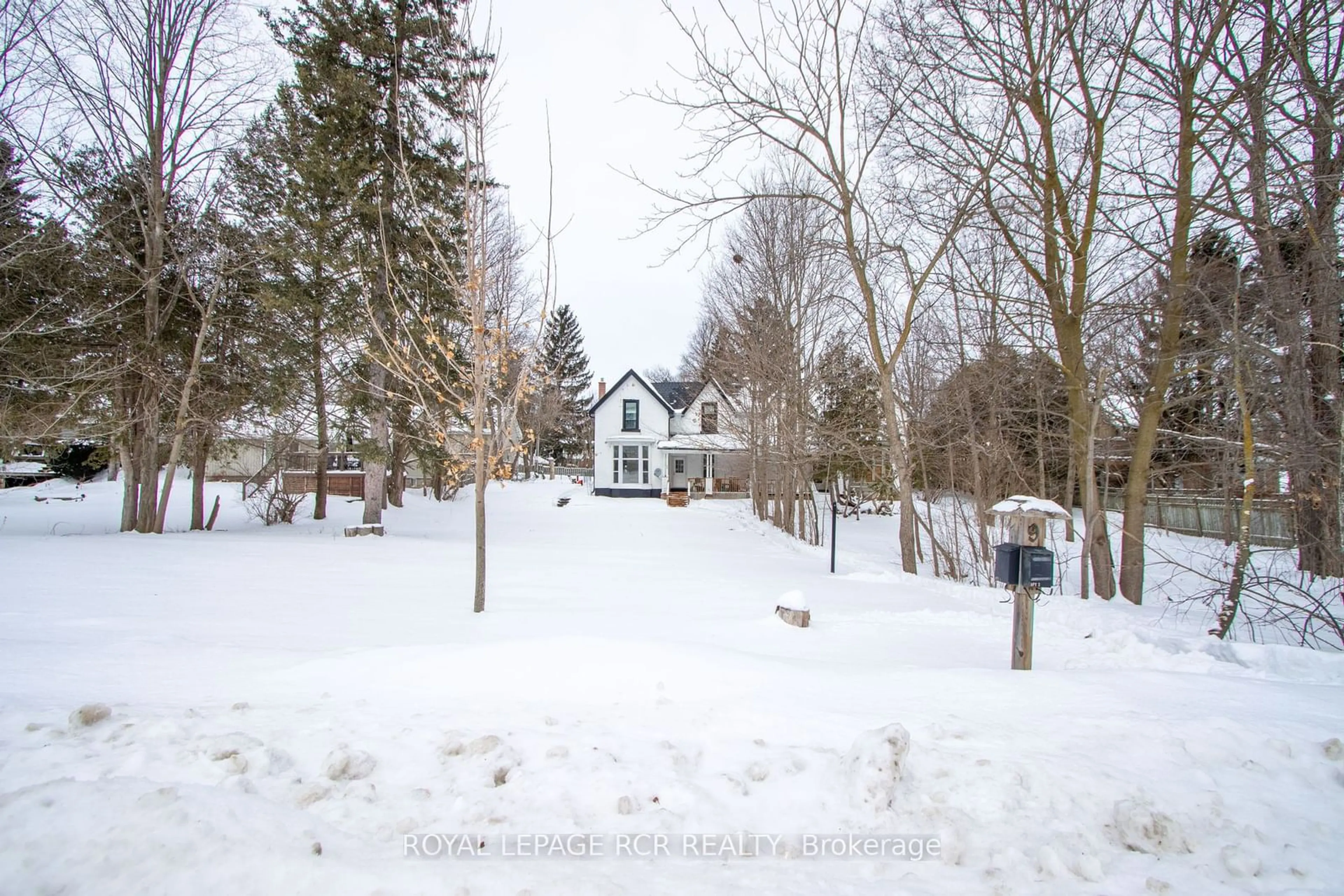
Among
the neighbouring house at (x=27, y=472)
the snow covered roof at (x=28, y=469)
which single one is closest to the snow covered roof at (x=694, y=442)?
the neighbouring house at (x=27, y=472)

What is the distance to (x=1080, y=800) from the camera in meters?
2.58

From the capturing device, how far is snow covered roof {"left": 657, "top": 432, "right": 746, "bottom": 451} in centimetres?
2847

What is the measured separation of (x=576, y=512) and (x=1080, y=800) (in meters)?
21.9

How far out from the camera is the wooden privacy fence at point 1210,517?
42.5 feet

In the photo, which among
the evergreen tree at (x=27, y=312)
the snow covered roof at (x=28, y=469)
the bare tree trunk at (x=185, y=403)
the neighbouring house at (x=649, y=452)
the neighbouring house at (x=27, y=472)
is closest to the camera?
the evergreen tree at (x=27, y=312)

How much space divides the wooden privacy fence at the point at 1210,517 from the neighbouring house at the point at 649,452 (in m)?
17.6

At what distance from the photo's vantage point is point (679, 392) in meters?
40.3

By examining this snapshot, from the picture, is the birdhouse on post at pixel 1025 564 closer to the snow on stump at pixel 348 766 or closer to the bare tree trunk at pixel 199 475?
the snow on stump at pixel 348 766

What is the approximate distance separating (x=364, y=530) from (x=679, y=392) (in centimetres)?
2818

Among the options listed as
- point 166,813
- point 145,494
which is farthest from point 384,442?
point 166,813

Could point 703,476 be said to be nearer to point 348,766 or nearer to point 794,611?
point 794,611

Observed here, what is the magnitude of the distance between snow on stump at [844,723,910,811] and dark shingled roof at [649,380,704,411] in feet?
107

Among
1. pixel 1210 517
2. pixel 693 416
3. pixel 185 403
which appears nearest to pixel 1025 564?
pixel 185 403

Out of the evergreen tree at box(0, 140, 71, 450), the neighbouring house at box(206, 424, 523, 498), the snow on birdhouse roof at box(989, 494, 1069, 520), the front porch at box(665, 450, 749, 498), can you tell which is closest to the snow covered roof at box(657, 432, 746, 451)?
the front porch at box(665, 450, 749, 498)
